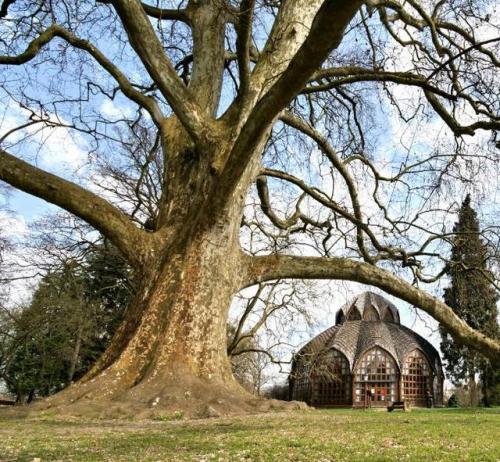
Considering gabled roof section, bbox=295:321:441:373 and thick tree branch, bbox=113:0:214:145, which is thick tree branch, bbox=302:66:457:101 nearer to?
thick tree branch, bbox=113:0:214:145

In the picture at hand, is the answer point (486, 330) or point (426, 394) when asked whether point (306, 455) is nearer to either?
point (486, 330)

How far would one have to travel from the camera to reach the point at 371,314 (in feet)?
172

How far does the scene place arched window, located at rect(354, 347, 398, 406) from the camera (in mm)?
45062

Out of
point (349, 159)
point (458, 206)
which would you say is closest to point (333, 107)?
point (349, 159)

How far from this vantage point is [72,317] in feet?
63.5

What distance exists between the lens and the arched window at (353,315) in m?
52.8

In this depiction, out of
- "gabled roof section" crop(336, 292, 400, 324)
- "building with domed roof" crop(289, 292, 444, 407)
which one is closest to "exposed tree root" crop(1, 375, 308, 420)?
"building with domed roof" crop(289, 292, 444, 407)

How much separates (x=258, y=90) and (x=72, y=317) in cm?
1390

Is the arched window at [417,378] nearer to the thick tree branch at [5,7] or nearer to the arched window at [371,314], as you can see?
the arched window at [371,314]

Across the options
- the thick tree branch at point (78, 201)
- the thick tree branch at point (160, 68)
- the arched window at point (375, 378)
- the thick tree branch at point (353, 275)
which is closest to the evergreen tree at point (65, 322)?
the thick tree branch at point (78, 201)

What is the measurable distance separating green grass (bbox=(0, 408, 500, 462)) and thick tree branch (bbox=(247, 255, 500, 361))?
9.72 ft

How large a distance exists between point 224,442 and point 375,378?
4433 cm

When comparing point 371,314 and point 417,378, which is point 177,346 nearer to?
point 417,378

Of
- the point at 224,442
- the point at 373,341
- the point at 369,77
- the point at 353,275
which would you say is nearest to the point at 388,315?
the point at 373,341
